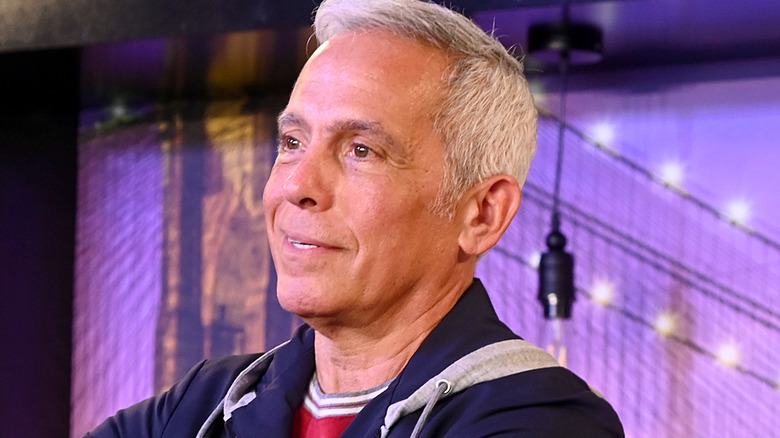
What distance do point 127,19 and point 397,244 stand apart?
1284 mm

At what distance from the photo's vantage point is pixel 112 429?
4.08ft

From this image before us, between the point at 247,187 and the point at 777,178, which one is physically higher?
the point at 777,178

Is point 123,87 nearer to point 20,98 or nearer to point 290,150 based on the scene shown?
point 20,98

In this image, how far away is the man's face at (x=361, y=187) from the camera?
41.0 inches

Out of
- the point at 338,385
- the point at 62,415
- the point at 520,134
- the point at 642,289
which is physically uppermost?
the point at 520,134

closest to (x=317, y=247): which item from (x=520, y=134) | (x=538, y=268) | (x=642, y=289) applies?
(x=520, y=134)

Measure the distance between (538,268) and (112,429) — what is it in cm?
110

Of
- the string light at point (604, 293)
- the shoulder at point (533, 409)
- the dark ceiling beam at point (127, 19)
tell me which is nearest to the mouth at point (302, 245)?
the shoulder at point (533, 409)

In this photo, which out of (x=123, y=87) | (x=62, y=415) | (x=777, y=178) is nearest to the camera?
(x=777, y=178)

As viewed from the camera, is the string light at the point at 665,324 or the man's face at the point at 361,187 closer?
the man's face at the point at 361,187

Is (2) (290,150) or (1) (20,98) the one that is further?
(1) (20,98)

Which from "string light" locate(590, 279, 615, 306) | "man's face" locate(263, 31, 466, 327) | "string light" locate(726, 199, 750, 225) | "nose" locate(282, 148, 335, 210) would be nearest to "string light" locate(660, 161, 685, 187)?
"string light" locate(726, 199, 750, 225)

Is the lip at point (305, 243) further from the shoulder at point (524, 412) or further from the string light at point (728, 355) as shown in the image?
the string light at point (728, 355)

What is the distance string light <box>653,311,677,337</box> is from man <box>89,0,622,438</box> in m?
1.07
